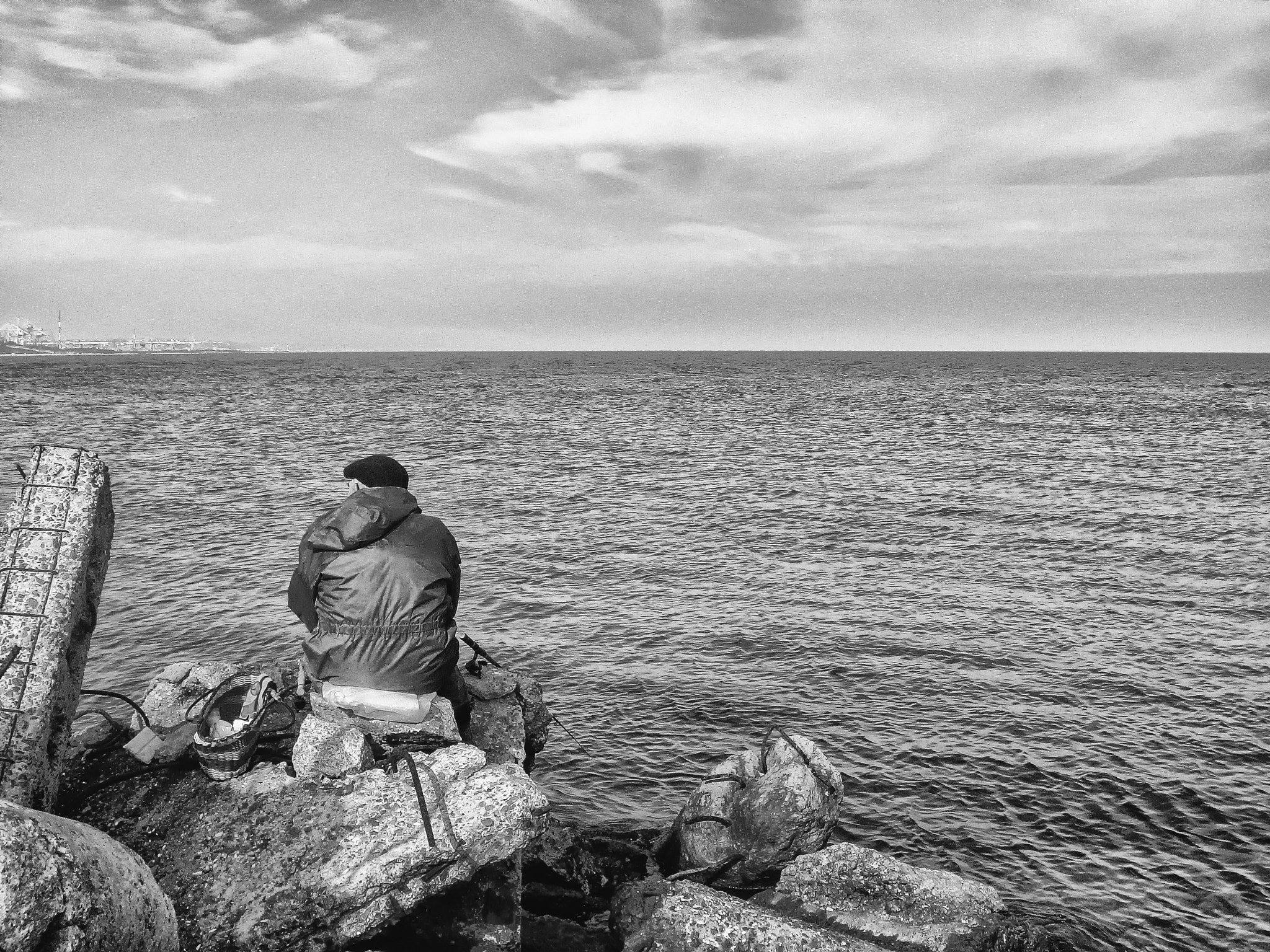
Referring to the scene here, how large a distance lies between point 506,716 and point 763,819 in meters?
2.91

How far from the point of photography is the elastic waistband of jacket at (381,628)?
807 centimetres

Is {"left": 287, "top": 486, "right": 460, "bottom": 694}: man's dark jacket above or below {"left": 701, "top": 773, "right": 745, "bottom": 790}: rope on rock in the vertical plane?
above

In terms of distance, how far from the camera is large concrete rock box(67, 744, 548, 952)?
6.40m

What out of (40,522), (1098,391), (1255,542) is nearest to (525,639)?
(40,522)

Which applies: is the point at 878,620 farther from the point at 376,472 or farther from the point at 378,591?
the point at 378,591

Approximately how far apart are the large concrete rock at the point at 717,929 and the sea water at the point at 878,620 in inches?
146

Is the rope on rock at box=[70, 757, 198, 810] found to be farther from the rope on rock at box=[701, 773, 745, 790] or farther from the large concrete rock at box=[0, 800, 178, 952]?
the rope on rock at box=[701, 773, 745, 790]

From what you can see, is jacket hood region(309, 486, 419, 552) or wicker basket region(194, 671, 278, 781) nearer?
wicker basket region(194, 671, 278, 781)

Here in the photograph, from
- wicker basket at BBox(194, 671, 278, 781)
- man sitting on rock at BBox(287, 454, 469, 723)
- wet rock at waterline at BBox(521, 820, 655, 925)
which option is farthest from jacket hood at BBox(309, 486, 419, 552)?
wet rock at waterline at BBox(521, 820, 655, 925)

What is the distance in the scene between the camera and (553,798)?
1201cm

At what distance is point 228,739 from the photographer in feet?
25.2

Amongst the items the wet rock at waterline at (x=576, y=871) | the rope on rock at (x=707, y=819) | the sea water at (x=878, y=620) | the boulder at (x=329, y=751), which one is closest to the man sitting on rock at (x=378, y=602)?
the boulder at (x=329, y=751)

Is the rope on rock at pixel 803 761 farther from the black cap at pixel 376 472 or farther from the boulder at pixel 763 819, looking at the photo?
the black cap at pixel 376 472

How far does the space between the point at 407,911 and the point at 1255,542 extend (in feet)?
92.8
